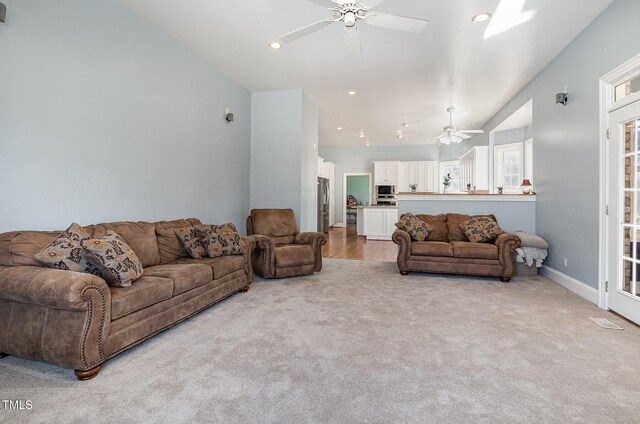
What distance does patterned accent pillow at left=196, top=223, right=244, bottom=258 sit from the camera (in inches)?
137

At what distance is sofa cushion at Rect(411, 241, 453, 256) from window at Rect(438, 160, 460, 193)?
256 inches

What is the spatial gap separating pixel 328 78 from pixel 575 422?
4896mm

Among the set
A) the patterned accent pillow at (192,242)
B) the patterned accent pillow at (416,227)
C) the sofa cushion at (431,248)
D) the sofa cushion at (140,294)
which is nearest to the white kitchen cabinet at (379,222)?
the patterned accent pillow at (416,227)

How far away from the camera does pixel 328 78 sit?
5152 millimetres

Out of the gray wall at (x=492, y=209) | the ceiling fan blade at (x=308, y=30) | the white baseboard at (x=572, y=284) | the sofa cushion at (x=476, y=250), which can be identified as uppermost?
the ceiling fan blade at (x=308, y=30)

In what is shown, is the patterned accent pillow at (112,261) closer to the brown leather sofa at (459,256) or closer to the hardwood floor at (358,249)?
the brown leather sofa at (459,256)

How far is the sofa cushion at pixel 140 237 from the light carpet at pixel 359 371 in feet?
2.50

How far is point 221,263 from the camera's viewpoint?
10.8 ft

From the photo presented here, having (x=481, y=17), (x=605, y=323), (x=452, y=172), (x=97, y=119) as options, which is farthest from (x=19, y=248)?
(x=452, y=172)

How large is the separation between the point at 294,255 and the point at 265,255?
1.27ft

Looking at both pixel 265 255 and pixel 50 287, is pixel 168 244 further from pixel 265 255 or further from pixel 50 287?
pixel 50 287

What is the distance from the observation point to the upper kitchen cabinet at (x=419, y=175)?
35.2 feet

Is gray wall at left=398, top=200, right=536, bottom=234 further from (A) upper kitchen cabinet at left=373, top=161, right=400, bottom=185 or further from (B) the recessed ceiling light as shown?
(A) upper kitchen cabinet at left=373, top=161, right=400, bottom=185

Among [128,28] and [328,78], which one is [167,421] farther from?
[328,78]
